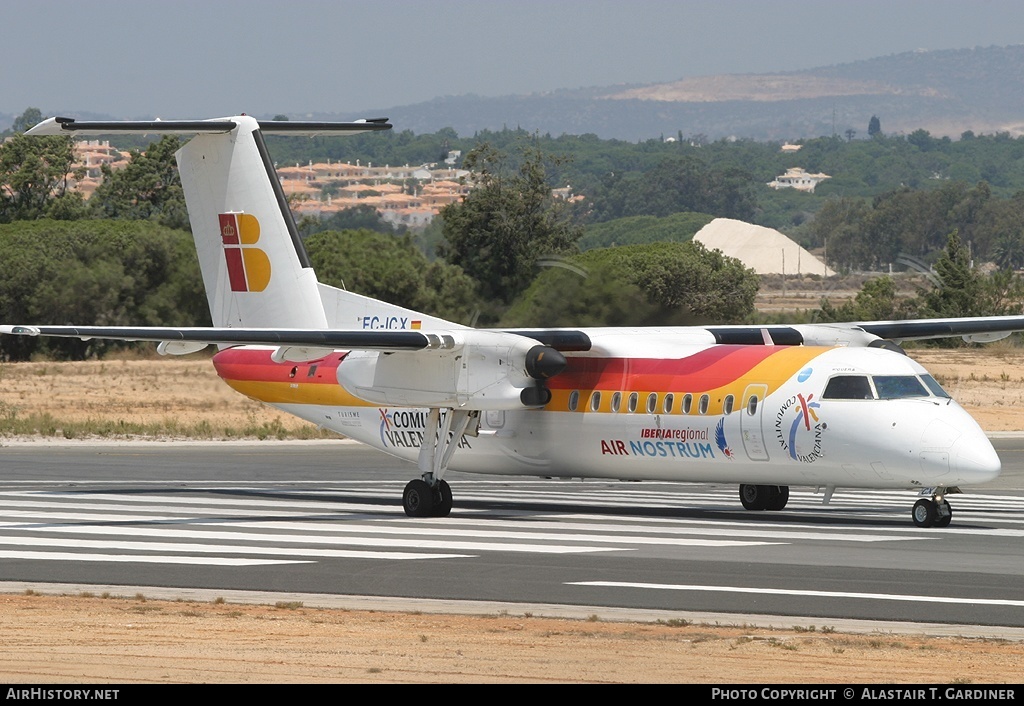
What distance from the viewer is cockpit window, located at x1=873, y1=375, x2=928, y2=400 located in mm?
18109

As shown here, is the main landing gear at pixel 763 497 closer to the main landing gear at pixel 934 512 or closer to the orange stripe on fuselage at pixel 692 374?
the orange stripe on fuselage at pixel 692 374

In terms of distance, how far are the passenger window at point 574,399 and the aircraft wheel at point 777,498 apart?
292cm

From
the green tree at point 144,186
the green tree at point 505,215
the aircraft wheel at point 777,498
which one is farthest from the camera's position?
the green tree at point 144,186

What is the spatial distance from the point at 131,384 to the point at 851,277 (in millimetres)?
95492

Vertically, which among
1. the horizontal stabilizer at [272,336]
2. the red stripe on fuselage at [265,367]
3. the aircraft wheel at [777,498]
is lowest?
the aircraft wheel at [777,498]

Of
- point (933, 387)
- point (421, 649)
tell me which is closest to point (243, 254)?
point (933, 387)

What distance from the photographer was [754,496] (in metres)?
20.9

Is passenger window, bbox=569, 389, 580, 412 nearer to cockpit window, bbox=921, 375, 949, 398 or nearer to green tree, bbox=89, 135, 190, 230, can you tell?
cockpit window, bbox=921, 375, 949, 398

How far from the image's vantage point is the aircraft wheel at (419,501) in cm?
2041

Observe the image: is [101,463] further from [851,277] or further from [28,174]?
[851,277]

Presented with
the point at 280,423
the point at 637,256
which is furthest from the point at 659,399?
the point at 280,423

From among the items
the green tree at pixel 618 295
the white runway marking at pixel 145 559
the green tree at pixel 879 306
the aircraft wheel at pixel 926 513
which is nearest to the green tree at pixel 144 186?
the green tree at pixel 879 306

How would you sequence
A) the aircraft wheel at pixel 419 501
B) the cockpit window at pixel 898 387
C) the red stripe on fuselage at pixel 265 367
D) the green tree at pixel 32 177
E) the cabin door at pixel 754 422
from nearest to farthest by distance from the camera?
the cockpit window at pixel 898 387 → the cabin door at pixel 754 422 → the aircraft wheel at pixel 419 501 → the red stripe on fuselage at pixel 265 367 → the green tree at pixel 32 177

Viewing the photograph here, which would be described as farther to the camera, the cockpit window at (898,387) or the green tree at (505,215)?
the green tree at (505,215)
